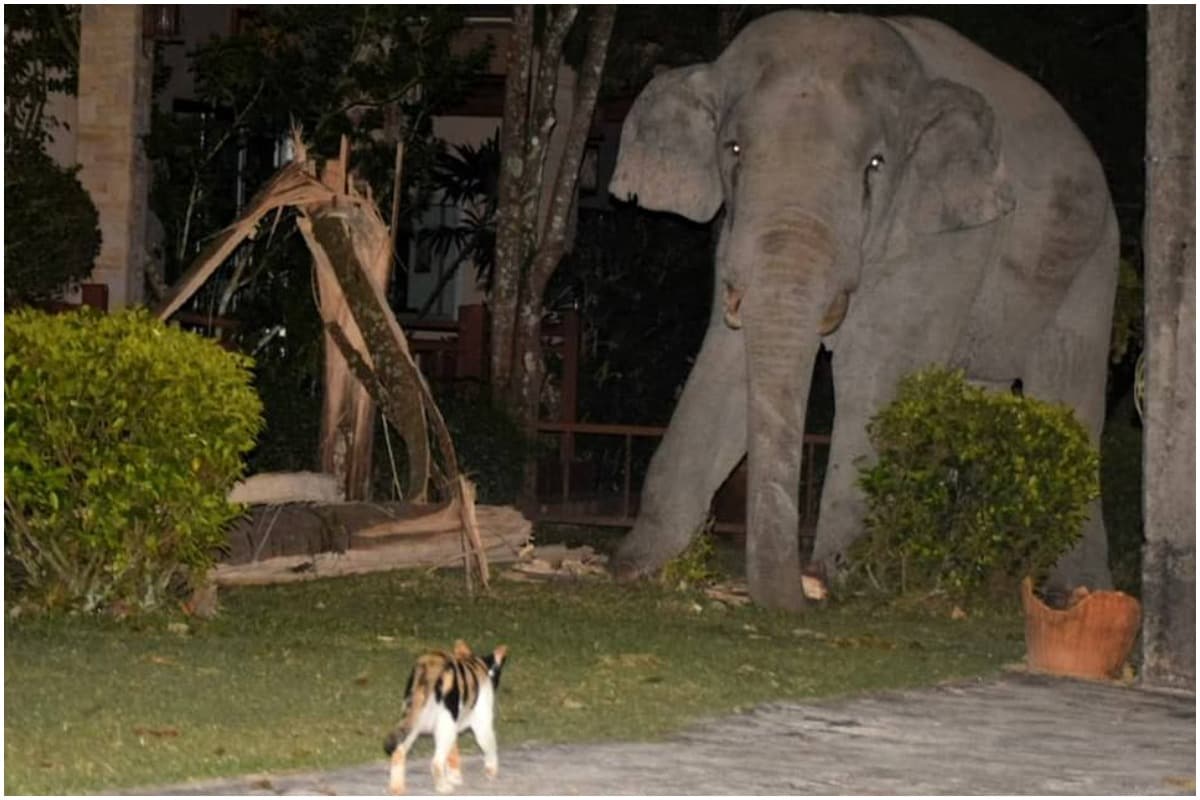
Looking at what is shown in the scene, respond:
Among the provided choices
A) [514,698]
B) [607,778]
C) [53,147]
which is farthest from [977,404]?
[53,147]

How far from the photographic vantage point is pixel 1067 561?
14664 millimetres

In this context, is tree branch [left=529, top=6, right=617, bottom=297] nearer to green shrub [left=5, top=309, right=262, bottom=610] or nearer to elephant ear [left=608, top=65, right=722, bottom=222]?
elephant ear [left=608, top=65, right=722, bottom=222]

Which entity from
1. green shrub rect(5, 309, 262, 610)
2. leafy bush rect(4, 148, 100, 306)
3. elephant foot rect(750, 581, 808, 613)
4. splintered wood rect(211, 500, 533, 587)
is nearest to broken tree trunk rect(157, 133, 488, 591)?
splintered wood rect(211, 500, 533, 587)

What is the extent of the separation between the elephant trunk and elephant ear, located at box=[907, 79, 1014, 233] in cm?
150

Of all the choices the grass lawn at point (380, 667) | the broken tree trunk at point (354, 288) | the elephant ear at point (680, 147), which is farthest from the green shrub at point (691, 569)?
the elephant ear at point (680, 147)

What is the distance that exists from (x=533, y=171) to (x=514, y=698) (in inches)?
445

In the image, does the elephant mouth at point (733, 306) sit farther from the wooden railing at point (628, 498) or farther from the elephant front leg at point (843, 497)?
the wooden railing at point (628, 498)

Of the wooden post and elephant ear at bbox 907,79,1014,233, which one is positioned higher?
elephant ear at bbox 907,79,1014,233

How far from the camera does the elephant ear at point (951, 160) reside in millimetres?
13594

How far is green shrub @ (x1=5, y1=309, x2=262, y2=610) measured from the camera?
10711 mm

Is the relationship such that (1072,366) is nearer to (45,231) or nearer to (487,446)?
(487,446)

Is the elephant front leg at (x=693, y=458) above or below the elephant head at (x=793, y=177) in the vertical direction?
below

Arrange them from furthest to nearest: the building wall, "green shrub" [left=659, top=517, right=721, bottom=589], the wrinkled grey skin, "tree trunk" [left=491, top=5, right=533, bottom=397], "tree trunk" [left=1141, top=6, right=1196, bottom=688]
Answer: the building wall, "tree trunk" [left=491, top=5, right=533, bottom=397], "green shrub" [left=659, top=517, right=721, bottom=589], the wrinkled grey skin, "tree trunk" [left=1141, top=6, right=1196, bottom=688]

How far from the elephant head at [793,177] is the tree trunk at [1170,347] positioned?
8.07 ft
